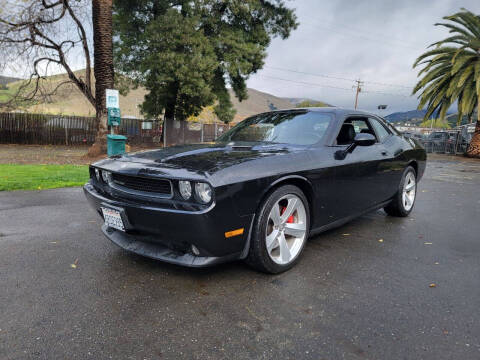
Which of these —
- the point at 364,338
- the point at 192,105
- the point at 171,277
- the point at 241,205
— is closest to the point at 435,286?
the point at 364,338

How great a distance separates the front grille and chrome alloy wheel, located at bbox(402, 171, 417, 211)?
143 inches

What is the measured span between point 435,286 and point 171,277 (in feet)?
7.05

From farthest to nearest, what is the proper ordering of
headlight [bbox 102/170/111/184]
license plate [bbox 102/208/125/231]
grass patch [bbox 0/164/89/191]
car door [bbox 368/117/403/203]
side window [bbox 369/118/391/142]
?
grass patch [bbox 0/164/89/191], side window [bbox 369/118/391/142], car door [bbox 368/117/403/203], headlight [bbox 102/170/111/184], license plate [bbox 102/208/125/231]

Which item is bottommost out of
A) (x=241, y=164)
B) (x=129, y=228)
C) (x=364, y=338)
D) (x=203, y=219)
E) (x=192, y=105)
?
(x=364, y=338)

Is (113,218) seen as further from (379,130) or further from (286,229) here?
(379,130)

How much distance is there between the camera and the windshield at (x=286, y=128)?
3.50 metres

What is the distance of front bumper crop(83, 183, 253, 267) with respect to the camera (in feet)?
7.63

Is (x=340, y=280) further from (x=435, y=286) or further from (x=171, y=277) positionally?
(x=171, y=277)

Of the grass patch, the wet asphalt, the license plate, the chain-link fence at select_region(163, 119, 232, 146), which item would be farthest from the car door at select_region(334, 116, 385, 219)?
the chain-link fence at select_region(163, 119, 232, 146)

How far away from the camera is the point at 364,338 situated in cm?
203

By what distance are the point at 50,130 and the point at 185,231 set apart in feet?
66.6

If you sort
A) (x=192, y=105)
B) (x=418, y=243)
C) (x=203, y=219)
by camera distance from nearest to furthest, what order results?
(x=203, y=219), (x=418, y=243), (x=192, y=105)

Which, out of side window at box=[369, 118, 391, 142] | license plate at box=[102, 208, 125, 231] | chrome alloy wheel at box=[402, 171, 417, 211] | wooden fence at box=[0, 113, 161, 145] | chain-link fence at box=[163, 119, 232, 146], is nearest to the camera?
license plate at box=[102, 208, 125, 231]

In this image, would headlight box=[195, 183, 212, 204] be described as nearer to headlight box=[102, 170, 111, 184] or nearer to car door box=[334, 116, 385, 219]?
headlight box=[102, 170, 111, 184]
